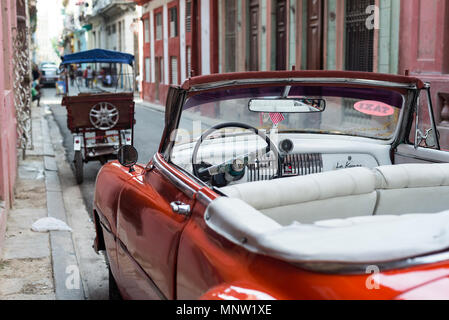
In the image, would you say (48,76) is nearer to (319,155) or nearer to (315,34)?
(315,34)

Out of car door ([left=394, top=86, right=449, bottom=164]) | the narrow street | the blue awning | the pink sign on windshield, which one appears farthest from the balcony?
car door ([left=394, top=86, right=449, bottom=164])

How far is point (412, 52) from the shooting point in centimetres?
1103

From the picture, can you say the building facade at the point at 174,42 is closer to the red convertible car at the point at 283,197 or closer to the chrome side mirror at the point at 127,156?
the red convertible car at the point at 283,197

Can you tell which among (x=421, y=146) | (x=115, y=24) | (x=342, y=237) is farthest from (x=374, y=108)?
(x=115, y=24)

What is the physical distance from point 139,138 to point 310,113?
1138 cm

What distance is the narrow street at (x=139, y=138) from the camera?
32.1ft

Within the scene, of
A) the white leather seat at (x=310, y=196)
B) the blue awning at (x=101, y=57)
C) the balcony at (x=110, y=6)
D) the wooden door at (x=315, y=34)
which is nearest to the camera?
the white leather seat at (x=310, y=196)

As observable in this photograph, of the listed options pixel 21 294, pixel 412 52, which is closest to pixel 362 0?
pixel 412 52

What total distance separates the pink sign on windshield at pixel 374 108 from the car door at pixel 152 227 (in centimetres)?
134

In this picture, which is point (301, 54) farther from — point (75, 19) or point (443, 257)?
point (75, 19)

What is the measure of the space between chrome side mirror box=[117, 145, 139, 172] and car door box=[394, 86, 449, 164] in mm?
1648

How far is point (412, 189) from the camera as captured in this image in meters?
2.80

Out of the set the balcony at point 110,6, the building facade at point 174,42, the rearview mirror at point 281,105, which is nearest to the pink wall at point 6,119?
the rearview mirror at point 281,105

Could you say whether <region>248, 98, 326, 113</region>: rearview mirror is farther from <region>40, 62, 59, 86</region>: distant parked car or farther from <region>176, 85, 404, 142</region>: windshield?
<region>40, 62, 59, 86</region>: distant parked car
